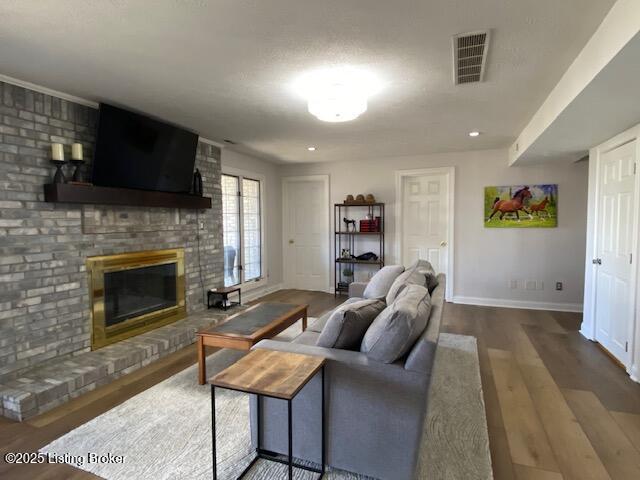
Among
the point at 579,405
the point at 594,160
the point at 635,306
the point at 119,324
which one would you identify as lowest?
the point at 579,405

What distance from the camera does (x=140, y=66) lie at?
7.77ft

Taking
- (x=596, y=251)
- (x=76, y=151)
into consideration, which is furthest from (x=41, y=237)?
(x=596, y=251)

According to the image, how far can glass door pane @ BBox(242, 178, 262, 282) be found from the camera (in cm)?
556

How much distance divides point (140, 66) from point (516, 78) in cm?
264

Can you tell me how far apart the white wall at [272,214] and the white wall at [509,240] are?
1.99 m

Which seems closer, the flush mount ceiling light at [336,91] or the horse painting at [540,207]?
the flush mount ceiling light at [336,91]

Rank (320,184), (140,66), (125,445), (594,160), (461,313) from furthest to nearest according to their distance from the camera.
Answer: (320,184), (461,313), (594,160), (140,66), (125,445)

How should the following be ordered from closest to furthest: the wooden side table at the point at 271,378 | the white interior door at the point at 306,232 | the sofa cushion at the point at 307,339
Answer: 1. the wooden side table at the point at 271,378
2. the sofa cushion at the point at 307,339
3. the white interior door at the point at 306,232

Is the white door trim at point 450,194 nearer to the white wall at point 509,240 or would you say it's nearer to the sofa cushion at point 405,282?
the white wall at point 509,240

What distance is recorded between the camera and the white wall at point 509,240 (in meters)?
4.84

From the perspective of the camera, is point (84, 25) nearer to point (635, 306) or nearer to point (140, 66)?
point (140, 66)

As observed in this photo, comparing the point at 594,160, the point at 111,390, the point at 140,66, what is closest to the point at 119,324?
the point at 111,390

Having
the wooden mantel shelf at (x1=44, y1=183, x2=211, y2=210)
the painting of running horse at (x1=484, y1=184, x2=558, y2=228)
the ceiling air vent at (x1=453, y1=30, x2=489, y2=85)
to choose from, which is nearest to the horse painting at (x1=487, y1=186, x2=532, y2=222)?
the painting of running horse at (x1=484, y1=184, x2=558, y2=228)

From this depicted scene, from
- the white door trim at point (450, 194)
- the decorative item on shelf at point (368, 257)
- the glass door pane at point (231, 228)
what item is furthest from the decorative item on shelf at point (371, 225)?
the glass door pane at point (231, 228)
